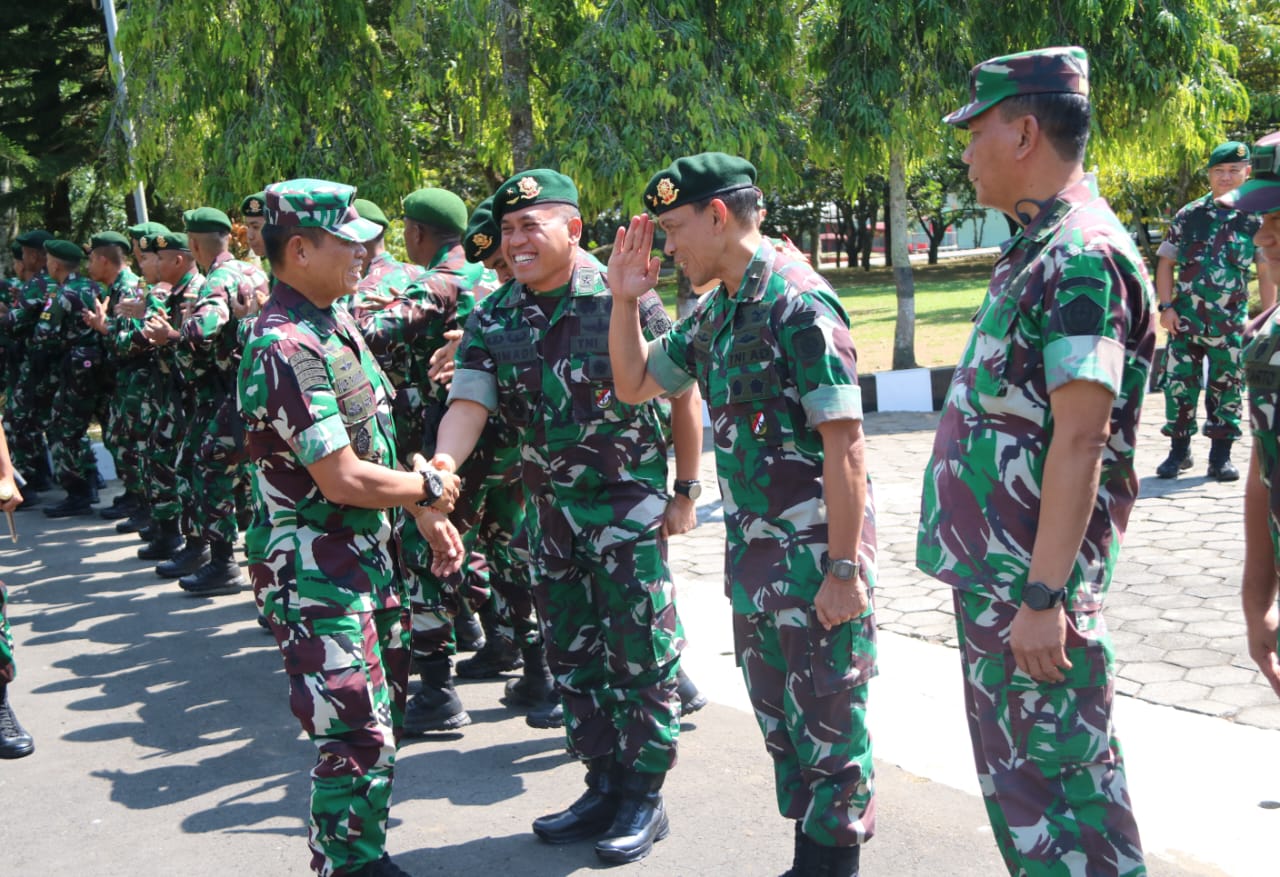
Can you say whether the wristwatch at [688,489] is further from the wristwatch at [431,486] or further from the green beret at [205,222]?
the green beret at [205,222]

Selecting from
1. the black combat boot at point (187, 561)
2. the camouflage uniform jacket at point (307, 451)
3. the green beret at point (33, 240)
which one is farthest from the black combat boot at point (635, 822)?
the green beret at point (33, 240)

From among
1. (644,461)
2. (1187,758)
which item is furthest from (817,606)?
(1187,758)

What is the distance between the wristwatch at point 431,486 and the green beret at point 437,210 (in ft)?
6.95

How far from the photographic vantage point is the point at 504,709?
5.35 metres

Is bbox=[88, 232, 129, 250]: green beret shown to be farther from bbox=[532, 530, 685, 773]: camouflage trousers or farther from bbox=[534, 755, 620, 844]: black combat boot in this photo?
bbox=[534, 755, 620, 844]: black combat boot

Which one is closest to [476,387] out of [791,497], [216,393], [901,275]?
[791,497]

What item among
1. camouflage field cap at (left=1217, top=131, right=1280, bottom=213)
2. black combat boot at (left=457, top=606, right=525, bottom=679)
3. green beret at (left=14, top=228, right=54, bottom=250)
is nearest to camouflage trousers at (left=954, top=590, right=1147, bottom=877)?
camouflage field cap at (left=1217, top=131, right=1280, bottom=213)

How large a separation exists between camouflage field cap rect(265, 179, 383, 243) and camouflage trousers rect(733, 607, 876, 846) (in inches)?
61.5

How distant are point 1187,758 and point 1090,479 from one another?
213cm

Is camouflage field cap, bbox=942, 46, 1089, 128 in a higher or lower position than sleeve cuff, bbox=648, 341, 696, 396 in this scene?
higher

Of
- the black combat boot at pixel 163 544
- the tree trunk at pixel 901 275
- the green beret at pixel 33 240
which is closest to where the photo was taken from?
the black combat boot at pixel 163 544

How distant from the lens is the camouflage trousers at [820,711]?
3266mm

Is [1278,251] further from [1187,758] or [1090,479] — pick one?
[1187,758]

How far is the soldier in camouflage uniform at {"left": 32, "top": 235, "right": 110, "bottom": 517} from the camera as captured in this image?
32.9 feet
